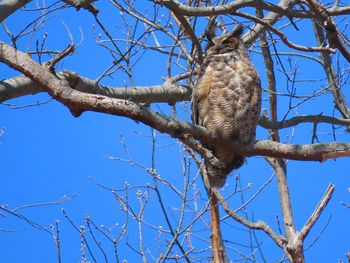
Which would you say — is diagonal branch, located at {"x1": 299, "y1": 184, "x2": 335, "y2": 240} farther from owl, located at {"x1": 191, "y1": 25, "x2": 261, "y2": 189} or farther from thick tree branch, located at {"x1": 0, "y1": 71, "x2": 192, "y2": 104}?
thick tree branch, located at {"x1": 0, "y1": 71, "x2": 192, "y2": 104}

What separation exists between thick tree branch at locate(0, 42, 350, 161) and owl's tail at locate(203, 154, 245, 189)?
2.78 feet

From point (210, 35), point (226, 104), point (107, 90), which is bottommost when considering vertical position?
point (107, 90)

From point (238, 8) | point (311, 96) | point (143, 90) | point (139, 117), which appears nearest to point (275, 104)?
point (311, 96)

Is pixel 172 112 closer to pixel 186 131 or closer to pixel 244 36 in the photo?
pixel 244 36

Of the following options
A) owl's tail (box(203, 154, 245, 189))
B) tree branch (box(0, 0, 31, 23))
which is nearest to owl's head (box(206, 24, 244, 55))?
owl's tail (box(203, 154, 245, 189))

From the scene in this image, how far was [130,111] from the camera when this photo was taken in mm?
2551

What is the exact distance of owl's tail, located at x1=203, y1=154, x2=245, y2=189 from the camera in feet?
13.3

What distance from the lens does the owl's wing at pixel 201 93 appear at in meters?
4.14

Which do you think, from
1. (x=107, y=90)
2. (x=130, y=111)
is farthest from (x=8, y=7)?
(x=130, y=111)

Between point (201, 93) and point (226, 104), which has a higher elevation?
point (201, 93)

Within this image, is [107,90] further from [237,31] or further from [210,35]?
[237,31]

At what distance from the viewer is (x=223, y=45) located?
451 cm

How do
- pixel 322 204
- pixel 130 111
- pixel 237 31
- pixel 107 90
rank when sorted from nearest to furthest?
pixel 130 111 < pixel 322 204 < pixel 107 90 < pixel 237 31

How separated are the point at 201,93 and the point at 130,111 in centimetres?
166
